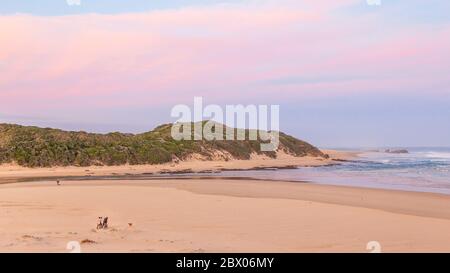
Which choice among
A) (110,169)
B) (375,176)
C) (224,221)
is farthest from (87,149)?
(224,221)

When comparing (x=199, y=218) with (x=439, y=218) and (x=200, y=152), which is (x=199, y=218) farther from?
(x=200, y=152)

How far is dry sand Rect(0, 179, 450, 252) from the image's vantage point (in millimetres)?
10828

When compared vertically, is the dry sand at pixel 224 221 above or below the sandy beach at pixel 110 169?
below

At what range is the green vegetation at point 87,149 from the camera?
4503cm

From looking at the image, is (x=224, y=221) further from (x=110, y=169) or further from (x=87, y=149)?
(x=87, y=149)

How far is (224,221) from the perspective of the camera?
14.4 metres

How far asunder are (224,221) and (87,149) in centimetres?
3640

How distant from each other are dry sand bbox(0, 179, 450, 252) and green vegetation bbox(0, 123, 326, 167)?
22461 millimetres

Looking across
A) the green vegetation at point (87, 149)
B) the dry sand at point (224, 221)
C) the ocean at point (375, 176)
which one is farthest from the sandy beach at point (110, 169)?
the dry sand at point (224, 221)

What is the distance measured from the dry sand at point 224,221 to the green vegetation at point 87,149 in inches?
884

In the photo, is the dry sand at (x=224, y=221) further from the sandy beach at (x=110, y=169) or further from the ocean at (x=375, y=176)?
the sandy beach at (x=110, y=169)

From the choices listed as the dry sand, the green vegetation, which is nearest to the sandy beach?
the green vegetation

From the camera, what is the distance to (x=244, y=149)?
2603 inches
